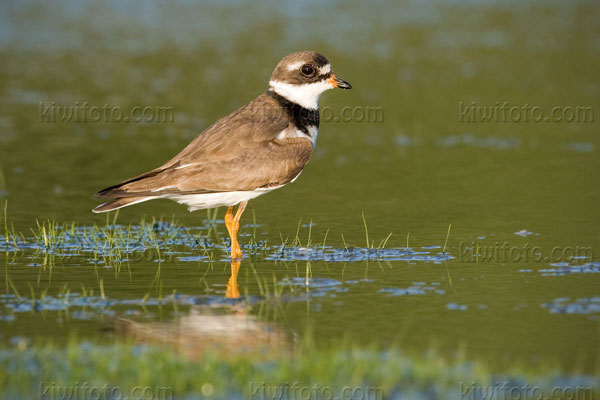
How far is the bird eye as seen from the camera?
12531 mm

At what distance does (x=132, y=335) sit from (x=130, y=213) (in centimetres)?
592

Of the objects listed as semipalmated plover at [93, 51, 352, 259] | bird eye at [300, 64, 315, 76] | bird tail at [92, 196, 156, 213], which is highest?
bird eye at [300, 64, 315, 76]

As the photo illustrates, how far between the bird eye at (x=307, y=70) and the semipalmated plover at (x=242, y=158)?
0.5 inches

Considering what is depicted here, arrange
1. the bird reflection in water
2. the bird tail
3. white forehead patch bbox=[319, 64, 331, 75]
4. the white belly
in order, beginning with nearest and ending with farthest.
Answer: the bird reflection in water
the bird tail
the white belly
white forehead patch bbox=[319, 64, 331, 75]

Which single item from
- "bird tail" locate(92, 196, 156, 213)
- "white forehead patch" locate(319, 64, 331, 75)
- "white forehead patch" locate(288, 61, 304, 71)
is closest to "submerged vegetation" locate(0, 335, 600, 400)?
"bird tail" locate(92, 196, 156, 213)

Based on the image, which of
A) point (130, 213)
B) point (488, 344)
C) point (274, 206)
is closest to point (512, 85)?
point (274, 206)

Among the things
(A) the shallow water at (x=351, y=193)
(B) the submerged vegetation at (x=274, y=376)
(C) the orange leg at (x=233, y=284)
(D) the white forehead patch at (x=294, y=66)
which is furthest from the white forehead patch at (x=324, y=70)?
(B) the submerged vegetation at (x=274, y=376)

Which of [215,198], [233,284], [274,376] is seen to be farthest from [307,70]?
[274,376]

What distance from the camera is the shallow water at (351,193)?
9.41 meters

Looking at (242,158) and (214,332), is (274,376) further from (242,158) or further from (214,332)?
(242,158)

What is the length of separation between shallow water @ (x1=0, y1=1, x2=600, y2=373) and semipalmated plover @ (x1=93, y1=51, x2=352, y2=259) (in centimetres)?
78

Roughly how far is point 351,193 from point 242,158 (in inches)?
166

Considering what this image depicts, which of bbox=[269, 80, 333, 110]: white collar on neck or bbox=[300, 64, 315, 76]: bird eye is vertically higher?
bbox=[300, 64, 315, 76]: bird eye

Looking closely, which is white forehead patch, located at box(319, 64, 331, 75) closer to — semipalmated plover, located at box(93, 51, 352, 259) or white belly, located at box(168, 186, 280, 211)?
semipalmated plover, located at box(93, 51, 352, 259)
